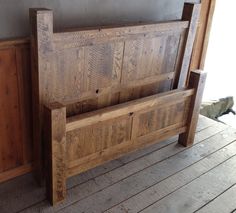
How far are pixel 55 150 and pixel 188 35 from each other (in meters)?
1.29

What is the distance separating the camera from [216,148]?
Answer: 8.32 ft

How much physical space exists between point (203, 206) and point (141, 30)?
116cm

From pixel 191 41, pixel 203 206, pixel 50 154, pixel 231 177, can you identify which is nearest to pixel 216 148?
pixel 231 177

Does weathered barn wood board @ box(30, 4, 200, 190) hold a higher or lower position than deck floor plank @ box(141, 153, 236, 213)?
higher

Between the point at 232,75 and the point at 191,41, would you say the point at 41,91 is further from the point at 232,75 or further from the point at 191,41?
the point at 232,75

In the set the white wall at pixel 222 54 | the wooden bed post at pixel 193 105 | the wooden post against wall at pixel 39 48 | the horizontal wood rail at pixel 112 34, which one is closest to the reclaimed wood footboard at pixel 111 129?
the wooden bed post at pixel 193 105

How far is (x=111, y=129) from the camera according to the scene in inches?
76.9

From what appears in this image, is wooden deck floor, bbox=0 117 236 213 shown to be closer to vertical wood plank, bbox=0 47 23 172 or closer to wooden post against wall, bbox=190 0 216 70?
vertical wood plank, bbox=0 47 23 172

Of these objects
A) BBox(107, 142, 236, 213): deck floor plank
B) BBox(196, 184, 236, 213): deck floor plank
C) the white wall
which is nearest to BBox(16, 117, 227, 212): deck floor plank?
BBox(107, 142, 236, 213): deck floor plank

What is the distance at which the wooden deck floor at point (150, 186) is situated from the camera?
1836mm

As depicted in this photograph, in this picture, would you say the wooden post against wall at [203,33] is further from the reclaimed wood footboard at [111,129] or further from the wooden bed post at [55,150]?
the wooden bed post at [55,150]

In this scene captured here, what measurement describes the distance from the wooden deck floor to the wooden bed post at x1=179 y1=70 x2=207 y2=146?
0.25 feet

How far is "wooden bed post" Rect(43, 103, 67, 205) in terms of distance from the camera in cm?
162

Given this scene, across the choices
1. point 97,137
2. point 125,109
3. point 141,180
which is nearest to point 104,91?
point 125,109
